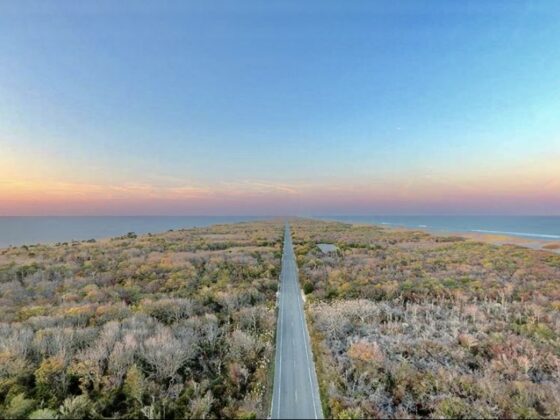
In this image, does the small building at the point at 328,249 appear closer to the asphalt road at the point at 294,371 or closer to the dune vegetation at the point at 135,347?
the dune vegetation at the point at 135,347

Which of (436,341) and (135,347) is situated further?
(436,341)

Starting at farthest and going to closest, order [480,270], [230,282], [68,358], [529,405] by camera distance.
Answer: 1. [480,270]
2. [230,282]
3. [68,358]
4. [529,405]

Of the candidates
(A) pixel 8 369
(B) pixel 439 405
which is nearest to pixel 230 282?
(A) pixel 8 369

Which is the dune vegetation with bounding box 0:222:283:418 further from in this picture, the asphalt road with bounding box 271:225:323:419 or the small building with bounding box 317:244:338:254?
the small building with bounding box 317:244:338:254

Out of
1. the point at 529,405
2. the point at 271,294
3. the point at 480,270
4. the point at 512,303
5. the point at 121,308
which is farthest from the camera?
the point at 480,270

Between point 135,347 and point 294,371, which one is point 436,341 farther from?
point 135,347

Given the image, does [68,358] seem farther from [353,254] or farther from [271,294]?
[353,254]

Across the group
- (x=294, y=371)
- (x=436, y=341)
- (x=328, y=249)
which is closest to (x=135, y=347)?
(x=294, y=371)
